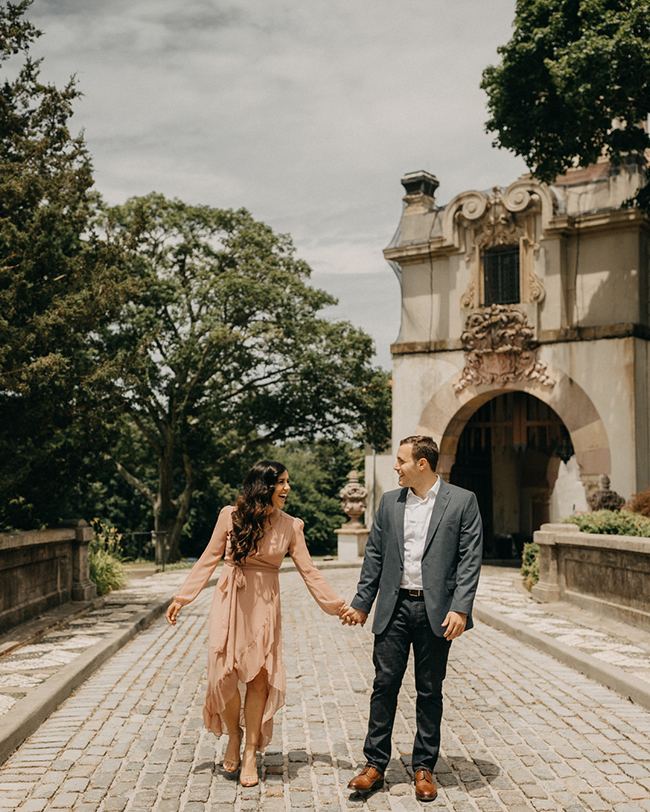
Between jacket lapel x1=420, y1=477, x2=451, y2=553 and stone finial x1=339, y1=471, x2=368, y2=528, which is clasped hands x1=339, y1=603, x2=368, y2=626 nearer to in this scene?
jacket lapel x1=420, y1=477, x2=451, y2=553

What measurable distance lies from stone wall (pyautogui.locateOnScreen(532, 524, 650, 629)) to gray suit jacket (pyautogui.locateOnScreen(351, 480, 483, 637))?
5681mm

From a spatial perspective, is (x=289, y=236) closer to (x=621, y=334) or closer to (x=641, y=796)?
(x=621, y=334)

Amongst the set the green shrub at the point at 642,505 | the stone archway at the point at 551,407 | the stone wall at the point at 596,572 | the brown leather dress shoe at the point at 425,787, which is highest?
the stone archway at the point at 551,407

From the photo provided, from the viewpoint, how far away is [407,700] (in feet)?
23.1

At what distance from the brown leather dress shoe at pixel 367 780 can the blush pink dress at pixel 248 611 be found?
0.58m

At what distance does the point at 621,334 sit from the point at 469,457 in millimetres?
7669

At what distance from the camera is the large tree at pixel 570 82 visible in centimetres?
1355

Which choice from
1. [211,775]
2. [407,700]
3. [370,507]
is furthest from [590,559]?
[370,507]

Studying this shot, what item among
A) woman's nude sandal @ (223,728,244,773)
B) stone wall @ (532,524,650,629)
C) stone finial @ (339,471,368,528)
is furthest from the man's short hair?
stone finial @ (339,471,368,528)

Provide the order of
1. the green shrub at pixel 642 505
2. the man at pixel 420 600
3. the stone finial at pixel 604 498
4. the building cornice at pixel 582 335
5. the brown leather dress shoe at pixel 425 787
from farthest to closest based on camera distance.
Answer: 1. the building cornice at pixel 582 335
2. the stone finial at pixel 604 498
3. the green shrub at pixel 642 505
4. the man at pixel 420 600
5. the brown leather dress shoe at pixel 425 787

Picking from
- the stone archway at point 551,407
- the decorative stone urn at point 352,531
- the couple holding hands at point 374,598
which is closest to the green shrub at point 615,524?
the stone archway at point 551,407

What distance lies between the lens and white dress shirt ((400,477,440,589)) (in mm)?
4832

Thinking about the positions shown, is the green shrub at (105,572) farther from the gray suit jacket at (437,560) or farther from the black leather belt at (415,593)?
the black leather belt at (415,593)

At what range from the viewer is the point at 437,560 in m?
4.77
